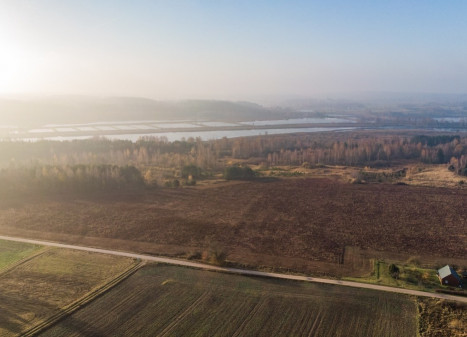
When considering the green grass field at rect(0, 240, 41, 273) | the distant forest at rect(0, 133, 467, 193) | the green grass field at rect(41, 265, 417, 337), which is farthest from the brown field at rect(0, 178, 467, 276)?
the distant forest at rect(0, 133, 467, 193)

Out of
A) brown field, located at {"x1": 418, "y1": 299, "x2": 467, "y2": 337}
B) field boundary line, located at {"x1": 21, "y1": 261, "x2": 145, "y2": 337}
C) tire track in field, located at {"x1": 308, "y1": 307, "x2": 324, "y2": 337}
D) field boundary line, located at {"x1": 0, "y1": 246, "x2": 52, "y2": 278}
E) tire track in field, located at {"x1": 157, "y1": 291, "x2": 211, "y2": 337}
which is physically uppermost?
field boundary line, located at {"x1": 0, "y1": 246, "x2": 52, "y2": 278}

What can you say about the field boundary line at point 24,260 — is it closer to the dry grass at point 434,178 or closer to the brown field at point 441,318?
the brown field at point 441,318

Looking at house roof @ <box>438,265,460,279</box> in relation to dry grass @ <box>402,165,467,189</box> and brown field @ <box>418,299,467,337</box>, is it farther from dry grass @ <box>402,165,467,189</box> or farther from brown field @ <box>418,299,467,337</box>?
dry grass @ <box>402,165,467,189</box>

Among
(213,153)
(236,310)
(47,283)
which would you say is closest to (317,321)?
(236,310)

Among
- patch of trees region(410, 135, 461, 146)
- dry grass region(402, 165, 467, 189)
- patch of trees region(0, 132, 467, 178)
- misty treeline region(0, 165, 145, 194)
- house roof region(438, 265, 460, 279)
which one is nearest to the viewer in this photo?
house roof region(438, 265, 460, 279)

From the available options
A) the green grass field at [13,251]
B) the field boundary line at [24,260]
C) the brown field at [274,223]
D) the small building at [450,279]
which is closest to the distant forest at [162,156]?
the brown field at [274,223]

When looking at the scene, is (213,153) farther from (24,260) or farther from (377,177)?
(24,260)

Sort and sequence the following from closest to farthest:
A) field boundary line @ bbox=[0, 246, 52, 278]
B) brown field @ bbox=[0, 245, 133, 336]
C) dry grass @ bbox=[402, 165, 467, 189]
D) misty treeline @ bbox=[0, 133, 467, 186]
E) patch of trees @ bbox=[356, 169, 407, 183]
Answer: brown field @ bbox=[0, 245, 133, 336] → field boundary line @ bbox=[0, 246, 52, 278] → dry grass @ bbox=[402, 165, 467, 189] → patch of trees @ bbox=[356, 169, 407, 183] → misty treeline @ bbox=[0, 133, 467, 186]
